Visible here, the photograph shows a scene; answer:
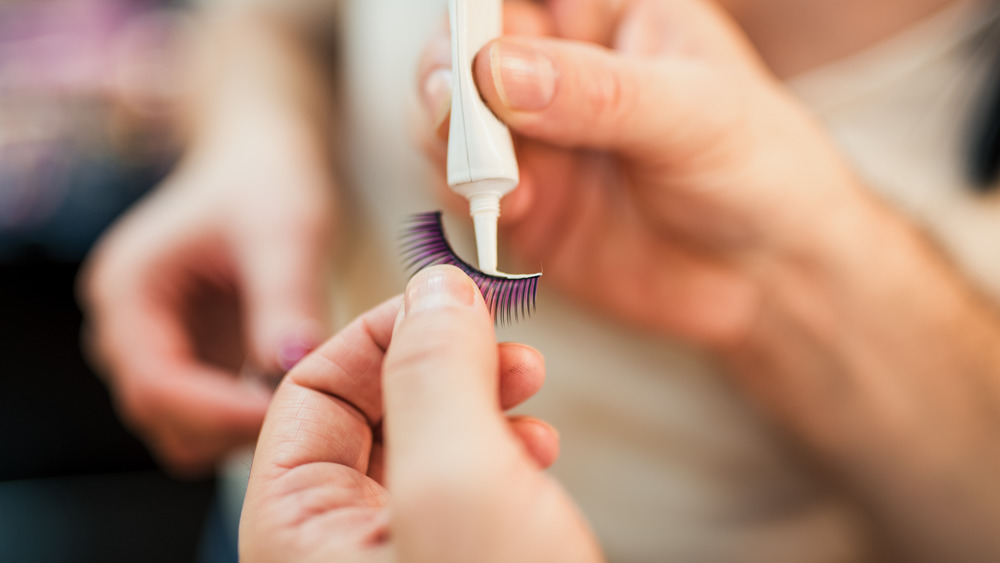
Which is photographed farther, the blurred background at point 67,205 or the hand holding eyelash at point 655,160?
the blurred background at point 67,205

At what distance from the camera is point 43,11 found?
2.13ft

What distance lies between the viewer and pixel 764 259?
13.2 inches

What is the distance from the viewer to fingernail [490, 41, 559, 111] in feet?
0.62

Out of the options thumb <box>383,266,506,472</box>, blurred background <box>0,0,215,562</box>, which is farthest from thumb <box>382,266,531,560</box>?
blurred background <box>0,0,215,562</box>

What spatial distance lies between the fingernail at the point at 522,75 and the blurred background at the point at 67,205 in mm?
606

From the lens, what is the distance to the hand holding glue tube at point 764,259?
0.83 feet

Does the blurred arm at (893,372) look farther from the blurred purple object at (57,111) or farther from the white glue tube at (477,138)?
the blurred purple object at (57,111)

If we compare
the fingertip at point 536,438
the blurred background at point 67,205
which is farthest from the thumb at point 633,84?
the blurred background at point 67,205

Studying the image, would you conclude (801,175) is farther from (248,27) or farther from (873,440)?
(248,27)

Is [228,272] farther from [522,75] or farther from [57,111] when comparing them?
[57,111]

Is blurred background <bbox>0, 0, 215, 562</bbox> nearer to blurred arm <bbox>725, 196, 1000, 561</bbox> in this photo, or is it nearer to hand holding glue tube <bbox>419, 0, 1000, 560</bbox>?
hand holding glue tube <bbox>419, 0, 1000, 560</bbox>

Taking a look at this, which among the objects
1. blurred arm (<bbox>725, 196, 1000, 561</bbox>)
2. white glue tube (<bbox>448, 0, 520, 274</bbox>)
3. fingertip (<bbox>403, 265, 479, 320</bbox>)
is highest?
white glue tube (<bbox>448, 0, 520, 274</bbox>)

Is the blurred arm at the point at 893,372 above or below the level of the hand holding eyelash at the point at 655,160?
below

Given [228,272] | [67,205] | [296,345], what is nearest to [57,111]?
[67,205]
